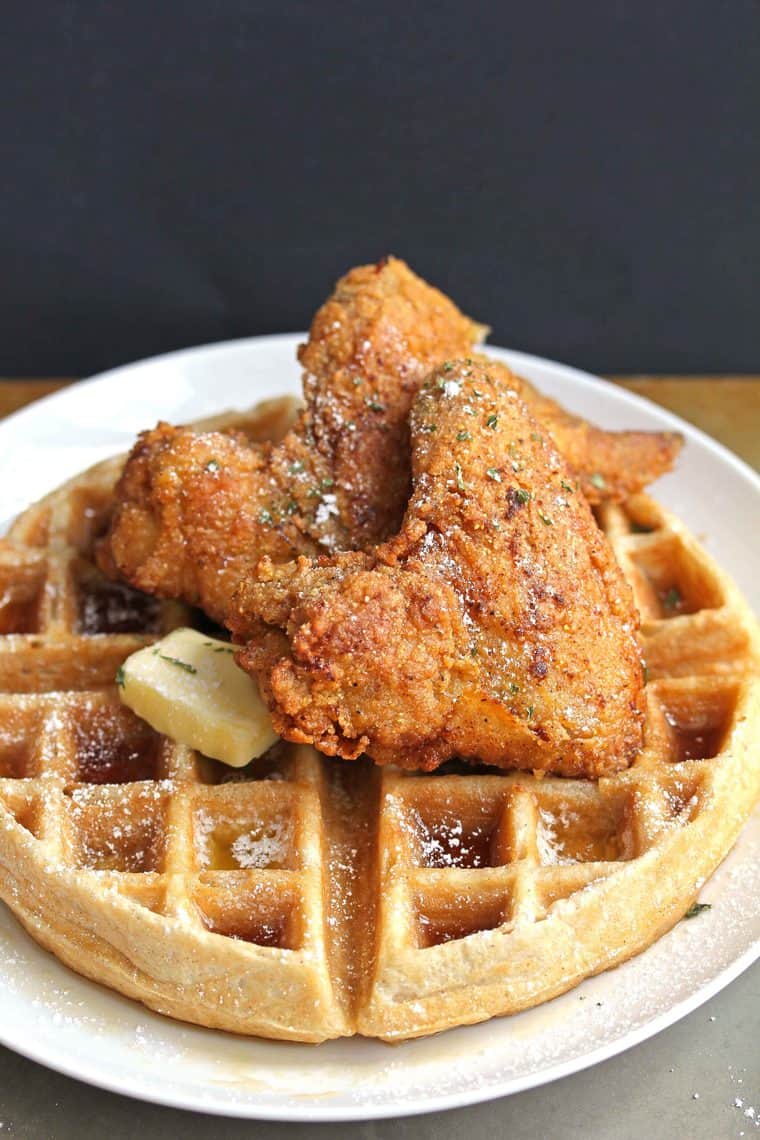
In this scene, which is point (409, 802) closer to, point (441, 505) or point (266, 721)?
point (266, 721)

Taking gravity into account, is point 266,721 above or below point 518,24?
below

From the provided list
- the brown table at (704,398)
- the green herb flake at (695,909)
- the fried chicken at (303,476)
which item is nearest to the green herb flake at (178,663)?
the fried chicken at (303,476)

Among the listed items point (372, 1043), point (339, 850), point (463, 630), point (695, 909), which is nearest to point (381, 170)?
point (463, 630)

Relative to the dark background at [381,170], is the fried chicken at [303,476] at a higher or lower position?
lower

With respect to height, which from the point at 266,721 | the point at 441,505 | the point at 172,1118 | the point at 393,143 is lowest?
the point at 172,1118

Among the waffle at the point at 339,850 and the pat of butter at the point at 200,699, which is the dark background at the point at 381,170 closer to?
the waffle at the point at 339,850

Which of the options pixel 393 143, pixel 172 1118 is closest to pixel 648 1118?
pixel 172 1118
